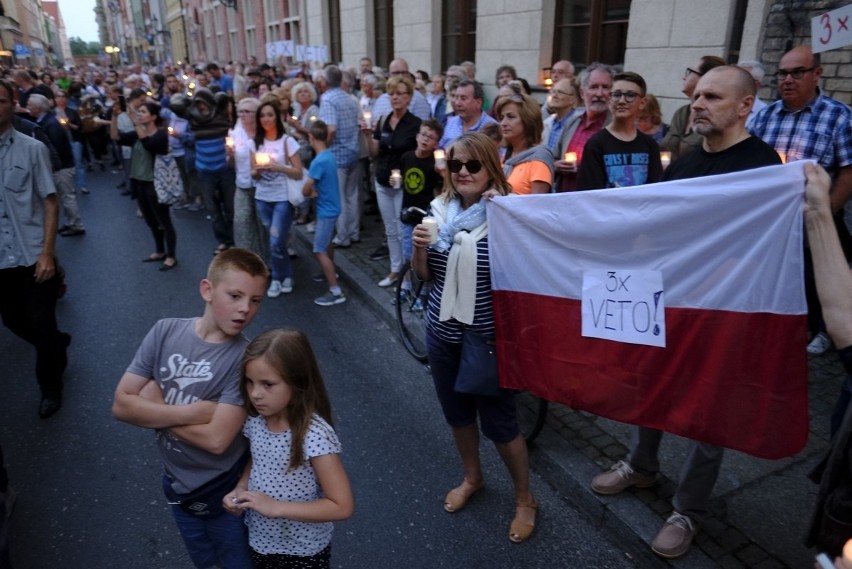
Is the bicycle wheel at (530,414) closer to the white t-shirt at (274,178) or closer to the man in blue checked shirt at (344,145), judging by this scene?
the white t-shirt at (274,178)

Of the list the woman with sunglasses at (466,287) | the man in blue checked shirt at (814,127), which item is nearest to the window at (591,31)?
the man in blue checked shirt at (814,127)

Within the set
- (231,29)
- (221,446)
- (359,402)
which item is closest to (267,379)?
(221,446)

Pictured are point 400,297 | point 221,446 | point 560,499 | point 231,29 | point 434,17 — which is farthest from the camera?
point 231,29

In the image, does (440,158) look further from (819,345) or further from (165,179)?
(165,179)

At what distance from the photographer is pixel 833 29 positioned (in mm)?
3709

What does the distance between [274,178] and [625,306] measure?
14.1 ft

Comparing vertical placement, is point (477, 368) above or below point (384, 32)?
below

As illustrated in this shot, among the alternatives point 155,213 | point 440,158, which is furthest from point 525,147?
point 155,213

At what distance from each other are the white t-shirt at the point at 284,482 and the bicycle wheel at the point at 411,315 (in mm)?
2839

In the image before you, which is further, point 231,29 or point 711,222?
point 231,29

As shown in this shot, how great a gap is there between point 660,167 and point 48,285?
416 cm

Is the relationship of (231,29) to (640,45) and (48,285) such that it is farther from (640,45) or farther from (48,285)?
(48,285)

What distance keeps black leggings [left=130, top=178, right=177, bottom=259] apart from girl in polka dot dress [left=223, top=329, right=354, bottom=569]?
5679 millimetres

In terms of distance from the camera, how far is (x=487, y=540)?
2957 millimetres
